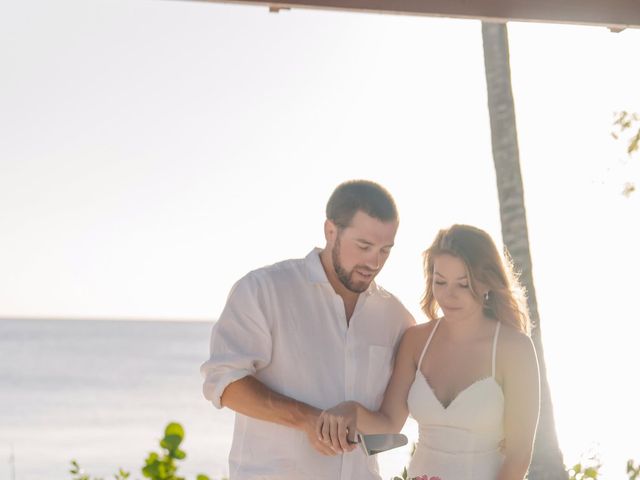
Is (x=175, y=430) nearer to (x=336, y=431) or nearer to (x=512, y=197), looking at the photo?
(x=336, y=431)

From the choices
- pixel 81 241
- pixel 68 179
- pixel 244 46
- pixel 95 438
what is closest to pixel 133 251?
pixel 81 241

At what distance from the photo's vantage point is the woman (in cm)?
464

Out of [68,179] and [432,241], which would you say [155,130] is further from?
[432,241]

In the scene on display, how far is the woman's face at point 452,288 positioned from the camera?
4645 mm

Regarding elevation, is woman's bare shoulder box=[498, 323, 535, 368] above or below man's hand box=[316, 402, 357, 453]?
above

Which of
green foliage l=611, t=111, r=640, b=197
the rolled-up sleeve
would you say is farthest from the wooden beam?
green foliage l=611, t=111, r=640, b=197

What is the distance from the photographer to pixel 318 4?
4547mm

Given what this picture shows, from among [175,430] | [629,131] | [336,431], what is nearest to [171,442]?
[175,430]

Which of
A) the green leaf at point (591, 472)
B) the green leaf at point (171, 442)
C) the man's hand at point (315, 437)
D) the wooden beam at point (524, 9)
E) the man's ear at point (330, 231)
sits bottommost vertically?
the green leaf at point (171, 442)

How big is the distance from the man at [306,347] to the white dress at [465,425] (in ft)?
0.95

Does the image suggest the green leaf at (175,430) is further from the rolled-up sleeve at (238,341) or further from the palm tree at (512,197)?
the palm tree at (512,197)

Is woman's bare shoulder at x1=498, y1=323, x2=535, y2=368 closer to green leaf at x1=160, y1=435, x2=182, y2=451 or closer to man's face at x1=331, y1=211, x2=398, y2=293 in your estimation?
man's face at x1=331, y1=211, x2=398, y2=293

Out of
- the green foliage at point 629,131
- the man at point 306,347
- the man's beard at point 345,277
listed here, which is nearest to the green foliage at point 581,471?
the green foliage at point 629,131

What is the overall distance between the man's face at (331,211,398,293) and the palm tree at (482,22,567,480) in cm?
312
